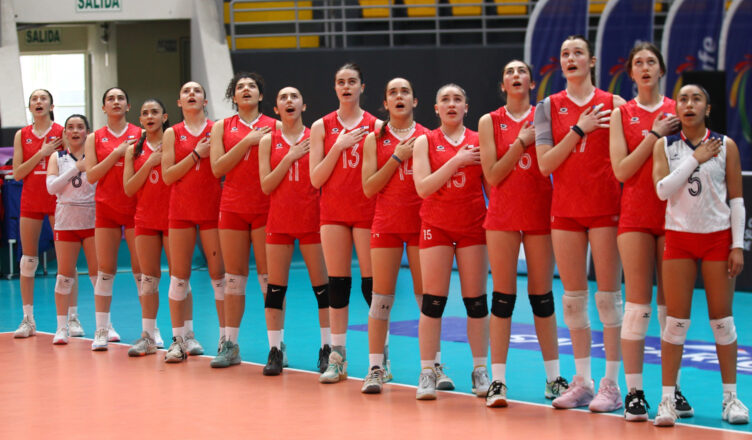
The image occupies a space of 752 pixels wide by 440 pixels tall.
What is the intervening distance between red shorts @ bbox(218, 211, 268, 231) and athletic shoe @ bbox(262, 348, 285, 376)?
0.84 metres

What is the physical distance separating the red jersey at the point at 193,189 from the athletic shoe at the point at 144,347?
3.23ft

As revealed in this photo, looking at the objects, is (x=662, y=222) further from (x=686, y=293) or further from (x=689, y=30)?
(x=689, y=30)

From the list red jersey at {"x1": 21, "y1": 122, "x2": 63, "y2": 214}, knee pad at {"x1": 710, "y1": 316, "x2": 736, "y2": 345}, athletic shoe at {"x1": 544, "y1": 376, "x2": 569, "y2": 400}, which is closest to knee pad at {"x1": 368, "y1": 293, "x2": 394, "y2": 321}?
athletic shoe at {"x1": 544, "y1": 376, "x2": 569, "y2": 400}

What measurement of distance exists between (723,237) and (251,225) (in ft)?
10.4

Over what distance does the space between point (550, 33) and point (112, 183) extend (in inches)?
270

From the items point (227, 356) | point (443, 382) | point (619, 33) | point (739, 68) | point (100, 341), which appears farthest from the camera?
point (739, 68)

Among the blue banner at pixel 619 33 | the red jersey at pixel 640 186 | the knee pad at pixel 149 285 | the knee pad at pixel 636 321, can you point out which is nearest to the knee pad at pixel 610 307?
the knee pad at pixel 636 321

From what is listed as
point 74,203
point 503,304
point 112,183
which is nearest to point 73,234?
point 74,203

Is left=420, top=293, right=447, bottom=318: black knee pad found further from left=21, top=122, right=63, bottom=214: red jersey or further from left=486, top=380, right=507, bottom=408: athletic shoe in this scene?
left=21, top=122, right=63, bottom=214: red jersey

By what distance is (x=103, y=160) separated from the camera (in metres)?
7.52

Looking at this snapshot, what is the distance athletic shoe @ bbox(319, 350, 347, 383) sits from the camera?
6.27 metres

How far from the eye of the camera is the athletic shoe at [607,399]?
537 cm

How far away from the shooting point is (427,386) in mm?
5770

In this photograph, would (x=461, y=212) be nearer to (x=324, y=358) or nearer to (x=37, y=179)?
(x=324, y=358)
